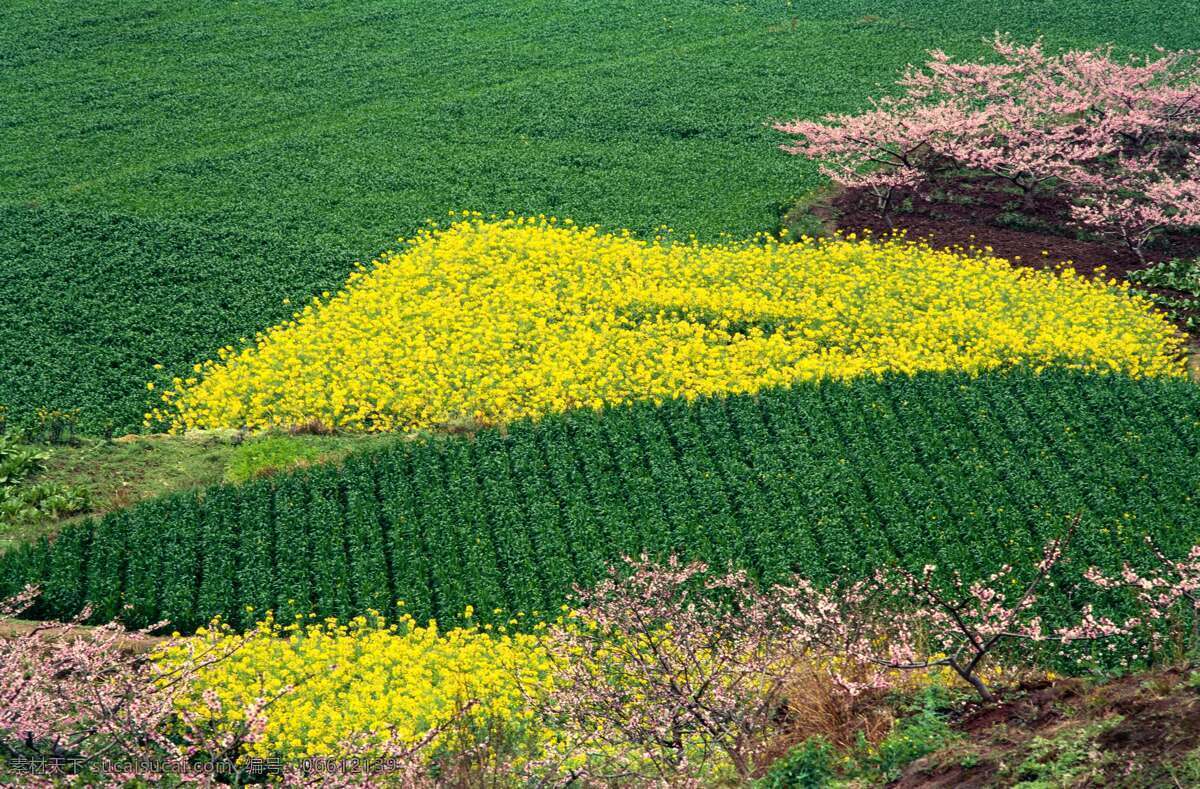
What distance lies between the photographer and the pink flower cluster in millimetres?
31562

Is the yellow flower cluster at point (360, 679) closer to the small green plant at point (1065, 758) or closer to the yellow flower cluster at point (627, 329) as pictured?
the small green plant at point (1065, 758)

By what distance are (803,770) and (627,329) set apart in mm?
16266

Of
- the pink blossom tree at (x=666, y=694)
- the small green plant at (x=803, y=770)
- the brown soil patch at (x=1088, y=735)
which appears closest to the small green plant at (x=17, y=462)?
the pink blossom tree at (x=666, y=694)

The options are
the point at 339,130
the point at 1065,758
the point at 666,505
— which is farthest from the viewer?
the point at 339,130

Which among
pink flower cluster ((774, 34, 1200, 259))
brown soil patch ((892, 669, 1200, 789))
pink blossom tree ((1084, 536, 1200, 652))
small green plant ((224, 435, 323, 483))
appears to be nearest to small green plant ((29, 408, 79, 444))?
small green plant ((224, 435, 323, 483))

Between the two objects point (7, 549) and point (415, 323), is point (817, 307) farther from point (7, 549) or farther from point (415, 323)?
point (7, 549)

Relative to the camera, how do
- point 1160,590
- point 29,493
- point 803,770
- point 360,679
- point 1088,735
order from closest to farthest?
point 1088,735 < point 803,770 < point 360,679 < point 1160,590 < point 29,493

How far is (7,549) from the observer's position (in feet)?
65.7

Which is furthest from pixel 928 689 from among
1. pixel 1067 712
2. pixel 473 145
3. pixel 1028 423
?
pixel 473 145

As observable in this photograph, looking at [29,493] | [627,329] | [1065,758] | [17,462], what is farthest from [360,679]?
[627,329]

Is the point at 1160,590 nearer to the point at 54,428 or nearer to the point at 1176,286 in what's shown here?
the point at 1176,286

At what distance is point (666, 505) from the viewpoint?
2081 cm

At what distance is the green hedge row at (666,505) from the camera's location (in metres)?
19.4

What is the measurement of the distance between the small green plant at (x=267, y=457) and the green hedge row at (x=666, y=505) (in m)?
0.76
